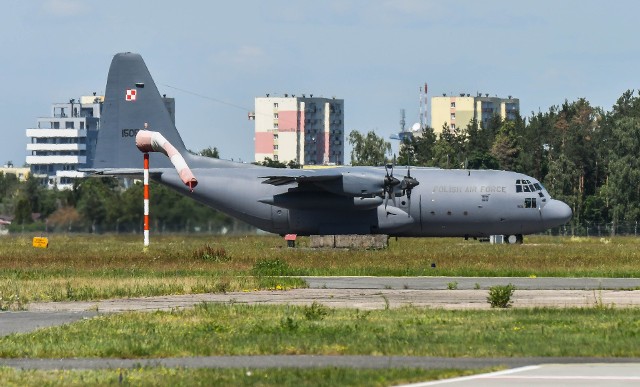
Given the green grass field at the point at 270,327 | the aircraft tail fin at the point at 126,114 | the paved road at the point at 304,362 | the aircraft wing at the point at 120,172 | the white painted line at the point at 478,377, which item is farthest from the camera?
the aircraft tail fin at the point at 126,114

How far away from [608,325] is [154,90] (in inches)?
1789

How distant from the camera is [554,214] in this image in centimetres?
6494

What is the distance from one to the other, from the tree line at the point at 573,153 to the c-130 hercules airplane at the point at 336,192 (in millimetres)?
37029

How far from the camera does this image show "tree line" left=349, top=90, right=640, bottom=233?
11425 centimetres

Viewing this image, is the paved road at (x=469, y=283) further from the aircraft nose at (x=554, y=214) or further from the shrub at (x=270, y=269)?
the aircraft nose at (x=554, y=214)

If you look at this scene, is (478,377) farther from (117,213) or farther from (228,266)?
(117,213)

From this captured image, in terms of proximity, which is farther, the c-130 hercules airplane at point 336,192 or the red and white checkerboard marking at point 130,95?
the red and white checkerboard marking at point 130,95

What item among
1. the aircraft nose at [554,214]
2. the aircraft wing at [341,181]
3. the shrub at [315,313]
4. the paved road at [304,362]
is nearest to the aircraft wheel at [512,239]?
the aircraft nose at [554,214]

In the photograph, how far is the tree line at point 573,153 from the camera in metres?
114

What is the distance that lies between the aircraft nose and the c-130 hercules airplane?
0.05m

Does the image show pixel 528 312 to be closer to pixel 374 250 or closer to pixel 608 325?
pixel 608 325

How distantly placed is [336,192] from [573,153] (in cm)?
7115

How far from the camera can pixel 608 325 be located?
79.9ft

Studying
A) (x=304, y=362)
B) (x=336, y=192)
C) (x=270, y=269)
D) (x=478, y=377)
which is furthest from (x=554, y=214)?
(x=478, y=377)
